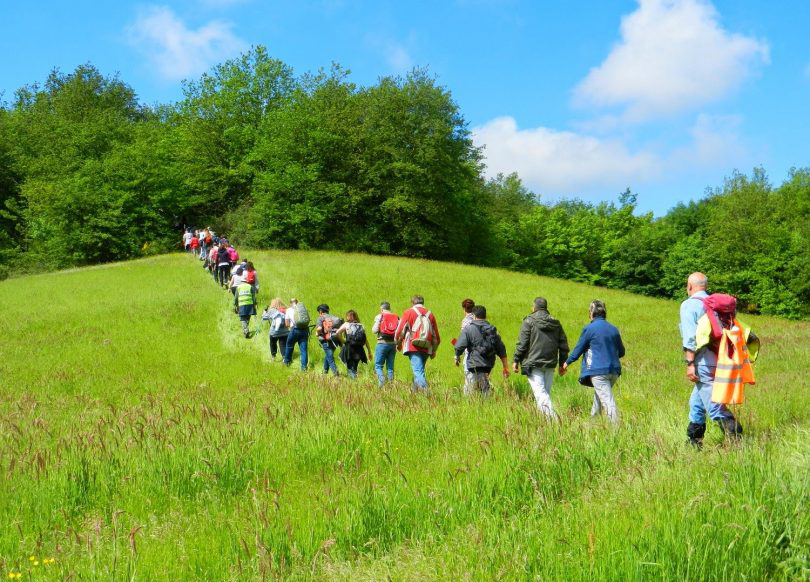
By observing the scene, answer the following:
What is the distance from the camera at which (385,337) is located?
14.1 m

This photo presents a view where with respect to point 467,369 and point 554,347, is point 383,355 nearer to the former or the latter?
point 467,369

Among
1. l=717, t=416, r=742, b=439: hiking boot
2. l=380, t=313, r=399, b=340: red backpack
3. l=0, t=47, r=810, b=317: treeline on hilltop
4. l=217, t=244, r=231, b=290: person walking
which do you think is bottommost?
l=717, t=416, r=742, b=439: hiking boot

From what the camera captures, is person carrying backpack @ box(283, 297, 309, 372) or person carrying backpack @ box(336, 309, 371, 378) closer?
person carrying backpack @ box(336, 309, 371, 378)

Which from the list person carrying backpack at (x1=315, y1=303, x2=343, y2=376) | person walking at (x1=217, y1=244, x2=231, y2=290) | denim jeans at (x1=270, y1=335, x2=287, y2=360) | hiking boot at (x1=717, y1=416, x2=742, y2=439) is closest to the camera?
hiking boot at (x1=717, y1=416, x2=742, y2=439)

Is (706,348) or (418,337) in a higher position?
(706,348)

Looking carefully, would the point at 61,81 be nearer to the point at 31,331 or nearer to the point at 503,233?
the point at 503,233

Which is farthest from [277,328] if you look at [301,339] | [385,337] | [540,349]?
[540,349]

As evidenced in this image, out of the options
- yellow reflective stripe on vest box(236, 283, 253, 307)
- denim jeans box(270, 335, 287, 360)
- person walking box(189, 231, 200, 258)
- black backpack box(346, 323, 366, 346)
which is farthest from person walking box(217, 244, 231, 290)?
black backpack box(346, 323, 366, 346)

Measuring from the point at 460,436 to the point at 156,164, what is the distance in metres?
60.3

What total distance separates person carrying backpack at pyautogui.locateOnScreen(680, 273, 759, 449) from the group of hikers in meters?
0.01

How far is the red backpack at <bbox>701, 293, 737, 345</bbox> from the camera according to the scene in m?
6.86

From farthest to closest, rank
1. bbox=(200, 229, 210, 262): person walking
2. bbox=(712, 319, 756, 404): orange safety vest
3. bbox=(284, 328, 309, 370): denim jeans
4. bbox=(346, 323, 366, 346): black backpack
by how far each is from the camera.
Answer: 1. bbox=(200, 229, 210, 262): person walking
2. bbox=(284, 328, 309, 370): denim jeans
3. bbox=(346, 323, 366, 346): black backpack
4. bbox=(712, 319, 756, 404): orange safety vest

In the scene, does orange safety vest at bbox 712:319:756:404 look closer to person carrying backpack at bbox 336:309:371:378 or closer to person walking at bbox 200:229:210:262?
person carrying backpack at bbox 336:309:371:378

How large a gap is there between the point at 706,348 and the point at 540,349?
10.2 ft
